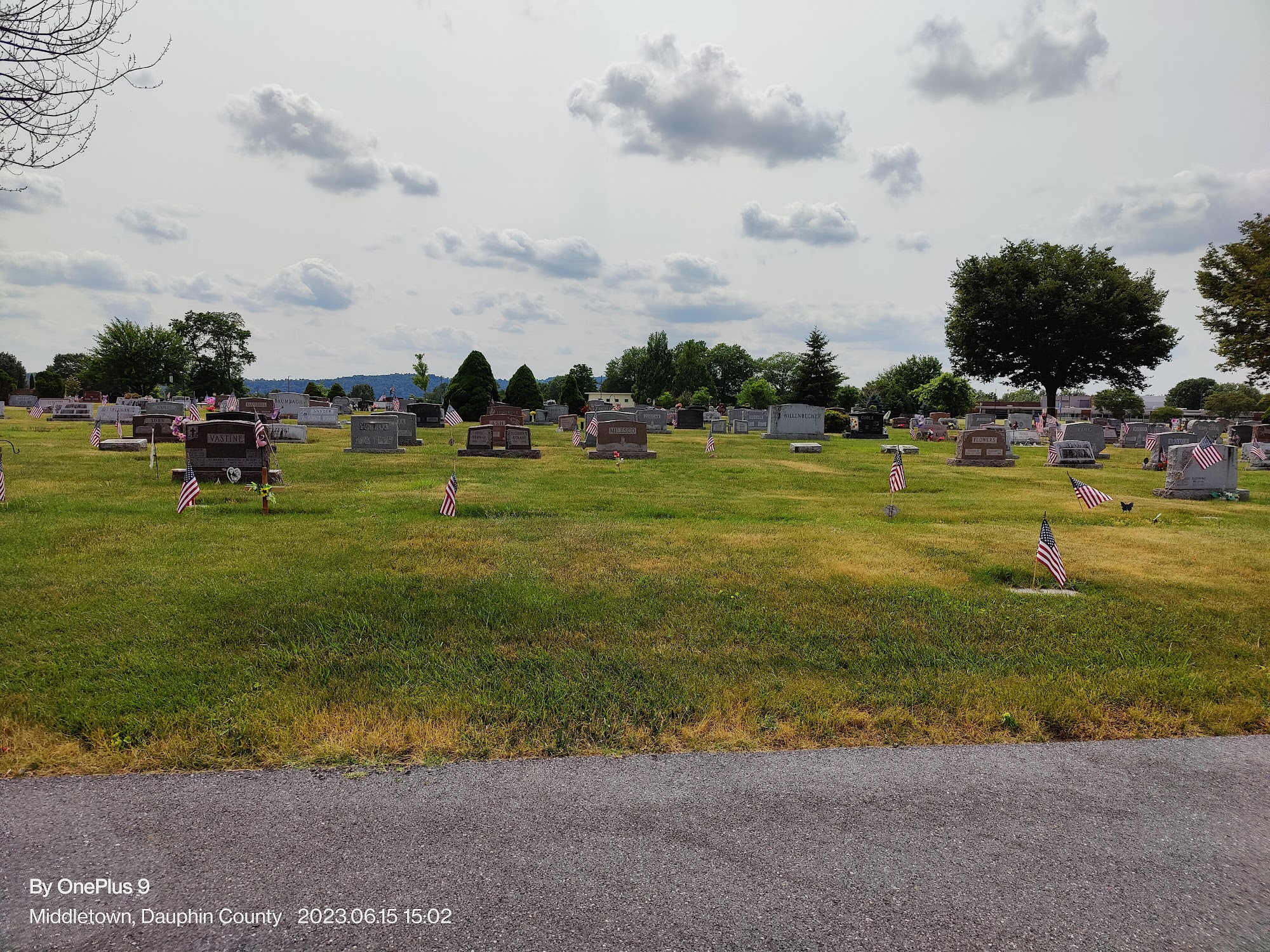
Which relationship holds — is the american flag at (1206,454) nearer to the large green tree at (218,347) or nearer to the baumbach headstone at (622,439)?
the baumbach headstone at (622,439)

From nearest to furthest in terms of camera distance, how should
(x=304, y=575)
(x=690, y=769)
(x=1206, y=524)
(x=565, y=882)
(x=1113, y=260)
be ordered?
1. (x=565, y=882)
2. (x=690, y=769)
3. (x=304, y=575)
4. (x=1206, y=524)
5. (x=1113, y=260)

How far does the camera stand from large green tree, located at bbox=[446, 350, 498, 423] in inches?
2101

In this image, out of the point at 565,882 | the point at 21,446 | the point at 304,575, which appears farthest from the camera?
the point at 21,446

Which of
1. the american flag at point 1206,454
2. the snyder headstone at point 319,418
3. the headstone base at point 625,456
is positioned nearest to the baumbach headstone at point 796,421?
the headstone base at point 625,456

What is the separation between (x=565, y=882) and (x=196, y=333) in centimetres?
9511

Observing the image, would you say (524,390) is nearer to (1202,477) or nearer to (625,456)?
(625,456)

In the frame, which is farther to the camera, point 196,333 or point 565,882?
point 196,333

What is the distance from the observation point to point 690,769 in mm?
4270

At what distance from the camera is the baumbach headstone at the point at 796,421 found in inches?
1474

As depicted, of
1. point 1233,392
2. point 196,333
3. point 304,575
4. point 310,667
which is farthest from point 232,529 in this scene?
point 1233,392

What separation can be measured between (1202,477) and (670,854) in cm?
1884

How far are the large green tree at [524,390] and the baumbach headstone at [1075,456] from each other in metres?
41.4

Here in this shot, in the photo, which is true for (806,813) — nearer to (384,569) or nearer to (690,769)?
(690,769)

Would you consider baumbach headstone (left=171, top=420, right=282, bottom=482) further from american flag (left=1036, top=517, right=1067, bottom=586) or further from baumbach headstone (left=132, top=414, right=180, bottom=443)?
american flag (left=1036, top=517, right=1067, bottom=586)
